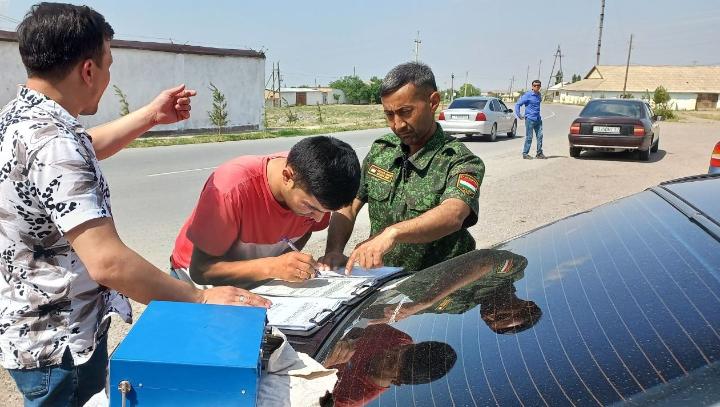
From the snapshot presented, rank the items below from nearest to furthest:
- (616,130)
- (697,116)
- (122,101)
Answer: (616,130), (122,101), (697,116)

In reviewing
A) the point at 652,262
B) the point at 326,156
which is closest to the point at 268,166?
the point at 326,156

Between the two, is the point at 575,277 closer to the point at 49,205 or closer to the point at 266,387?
the point at 266,387

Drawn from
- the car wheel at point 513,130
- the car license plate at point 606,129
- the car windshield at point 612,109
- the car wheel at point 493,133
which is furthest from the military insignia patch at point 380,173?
the car wheel at point 513,130

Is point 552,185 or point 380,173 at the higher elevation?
point 380,173

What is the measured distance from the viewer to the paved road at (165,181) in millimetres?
6347

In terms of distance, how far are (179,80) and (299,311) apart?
22794mm

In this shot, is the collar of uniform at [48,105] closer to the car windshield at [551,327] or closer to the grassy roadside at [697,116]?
the car windshield at [551,327]

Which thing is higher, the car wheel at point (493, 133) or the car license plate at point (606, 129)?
the car license plate at point (606, 129)

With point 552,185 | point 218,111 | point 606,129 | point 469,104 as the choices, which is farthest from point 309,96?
point 552,185

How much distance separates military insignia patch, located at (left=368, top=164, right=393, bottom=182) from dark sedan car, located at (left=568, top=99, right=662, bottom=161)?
483 inches

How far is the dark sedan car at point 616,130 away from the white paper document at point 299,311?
13.2 m

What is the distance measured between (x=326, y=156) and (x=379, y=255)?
1.42 feet

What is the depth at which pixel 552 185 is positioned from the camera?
33.8ft

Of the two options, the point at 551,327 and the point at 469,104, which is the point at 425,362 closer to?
the point at 551,327
